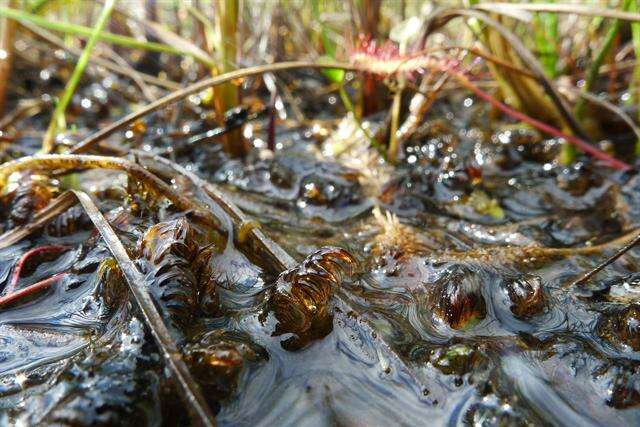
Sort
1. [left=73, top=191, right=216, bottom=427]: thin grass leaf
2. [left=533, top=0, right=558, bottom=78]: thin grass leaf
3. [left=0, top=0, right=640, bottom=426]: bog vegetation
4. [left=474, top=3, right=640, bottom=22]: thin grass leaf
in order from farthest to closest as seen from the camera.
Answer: [left=533, top=0, right=558, bottom=78]: thin grass leaf, [left=474, top=3, right=640, bottom=22]: thin grass leaf, [left=0, top=0, right=640, bottom=426]: bog vegetation, [left=73, top=191, right=216, bottom=427]: thin grass leaf

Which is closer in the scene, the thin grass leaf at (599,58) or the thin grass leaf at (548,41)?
the thin grass leaf at (599,58)

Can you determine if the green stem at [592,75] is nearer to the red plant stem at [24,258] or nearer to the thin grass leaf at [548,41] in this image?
the thin grass leaf at [548,41]

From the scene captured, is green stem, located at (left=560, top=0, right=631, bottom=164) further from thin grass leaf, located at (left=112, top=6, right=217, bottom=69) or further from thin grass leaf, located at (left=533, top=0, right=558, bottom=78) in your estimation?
thin grass leaf, located at (left=112, top=6, right=217, bottom=69)

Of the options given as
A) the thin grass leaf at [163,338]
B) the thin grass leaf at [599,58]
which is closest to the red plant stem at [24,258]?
the thin grass leaf at [163,338]

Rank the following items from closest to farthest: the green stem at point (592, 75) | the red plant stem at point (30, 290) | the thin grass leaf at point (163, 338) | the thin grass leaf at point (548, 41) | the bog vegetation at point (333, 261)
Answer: the thin grass leaf at point (163, 338), the bog vegetation at point (333, 261), the red plant stem at point (30, 290), the green stem at point (592, 75), the thin grass leaf at point (548, 41)

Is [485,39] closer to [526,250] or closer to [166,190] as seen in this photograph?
[526,250]

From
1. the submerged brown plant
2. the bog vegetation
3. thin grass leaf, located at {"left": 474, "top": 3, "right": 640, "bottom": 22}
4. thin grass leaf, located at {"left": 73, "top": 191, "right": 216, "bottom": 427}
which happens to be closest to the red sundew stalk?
the bog vegetation
